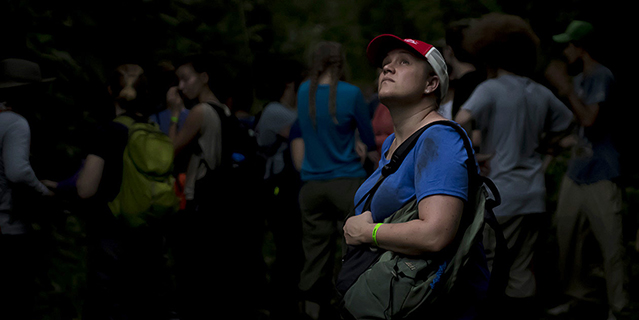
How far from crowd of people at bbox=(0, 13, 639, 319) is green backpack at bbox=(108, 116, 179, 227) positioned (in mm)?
15

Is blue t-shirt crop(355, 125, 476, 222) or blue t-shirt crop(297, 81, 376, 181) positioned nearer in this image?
blue t-shirt crop(355, 125, 476, 222)

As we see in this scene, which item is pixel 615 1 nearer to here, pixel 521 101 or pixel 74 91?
pixel 521 101

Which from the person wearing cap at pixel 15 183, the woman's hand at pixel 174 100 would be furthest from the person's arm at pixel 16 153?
the woman's hand at pixel 174 100

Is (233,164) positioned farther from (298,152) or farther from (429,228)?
(429,228)

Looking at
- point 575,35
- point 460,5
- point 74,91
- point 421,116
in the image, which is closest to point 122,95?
point 74,91

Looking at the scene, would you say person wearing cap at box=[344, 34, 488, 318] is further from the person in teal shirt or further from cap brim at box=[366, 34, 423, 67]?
the person in teal shirt

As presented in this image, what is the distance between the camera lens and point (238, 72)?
10719 millimetres

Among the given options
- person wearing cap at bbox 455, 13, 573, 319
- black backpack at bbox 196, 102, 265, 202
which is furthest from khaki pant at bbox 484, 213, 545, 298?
black backpack at bbox 196, 102, 265, 202

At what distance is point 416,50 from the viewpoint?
2.25m

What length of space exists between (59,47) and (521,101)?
13.1ft

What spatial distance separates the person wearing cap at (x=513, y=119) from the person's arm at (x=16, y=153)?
9.15ft

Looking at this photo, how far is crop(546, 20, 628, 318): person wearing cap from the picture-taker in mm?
A: 4363

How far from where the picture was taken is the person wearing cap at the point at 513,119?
163 inches

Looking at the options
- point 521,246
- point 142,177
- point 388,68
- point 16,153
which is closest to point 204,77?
point 142,177
